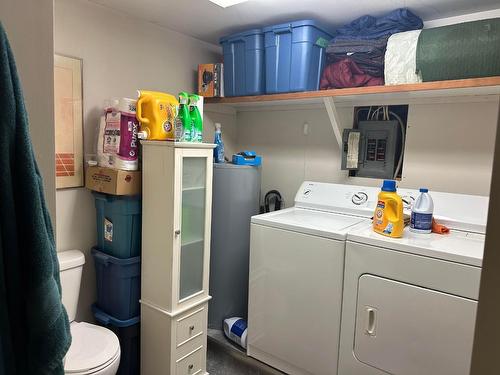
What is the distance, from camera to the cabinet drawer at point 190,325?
6.64ft

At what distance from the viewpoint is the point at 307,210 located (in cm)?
245

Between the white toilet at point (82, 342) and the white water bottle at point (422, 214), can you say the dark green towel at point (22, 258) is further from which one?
the white water bottle at point (422, 214)

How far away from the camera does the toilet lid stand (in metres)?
1.64

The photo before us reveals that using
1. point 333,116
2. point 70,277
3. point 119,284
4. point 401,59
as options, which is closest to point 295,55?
point 333,116

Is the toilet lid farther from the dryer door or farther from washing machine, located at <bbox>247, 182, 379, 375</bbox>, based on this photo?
the dryer door

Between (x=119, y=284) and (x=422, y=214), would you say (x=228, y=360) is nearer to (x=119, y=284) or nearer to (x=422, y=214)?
(x=119, y=284)

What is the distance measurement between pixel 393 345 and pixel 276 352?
2.43 ft

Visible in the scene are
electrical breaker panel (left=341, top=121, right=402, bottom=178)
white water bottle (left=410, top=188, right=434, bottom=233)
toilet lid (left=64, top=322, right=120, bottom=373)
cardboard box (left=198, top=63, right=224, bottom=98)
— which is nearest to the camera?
toilet lid (left=64, top=322, right=120, bottom=373)

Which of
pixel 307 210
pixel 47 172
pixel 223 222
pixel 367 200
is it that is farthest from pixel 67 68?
pixel 367 200

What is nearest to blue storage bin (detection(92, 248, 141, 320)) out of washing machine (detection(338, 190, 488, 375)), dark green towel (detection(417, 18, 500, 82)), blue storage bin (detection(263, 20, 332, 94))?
washing machine (detection(338, 190, 488, 375))

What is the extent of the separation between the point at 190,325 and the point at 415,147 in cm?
183

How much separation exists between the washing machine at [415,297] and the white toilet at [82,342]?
1.21 metres

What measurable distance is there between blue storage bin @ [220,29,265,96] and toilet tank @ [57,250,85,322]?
1.54m

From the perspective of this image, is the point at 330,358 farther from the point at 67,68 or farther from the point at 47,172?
the point at 67,68
